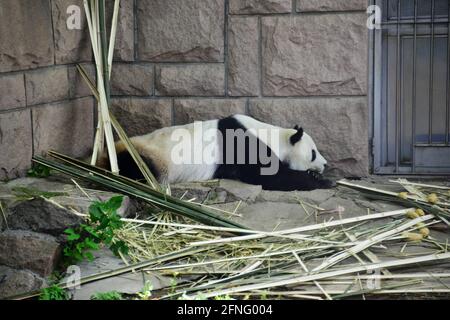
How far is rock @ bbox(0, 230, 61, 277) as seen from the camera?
12.3 ft

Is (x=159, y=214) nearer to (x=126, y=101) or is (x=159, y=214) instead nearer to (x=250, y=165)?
(x=250, y=165)

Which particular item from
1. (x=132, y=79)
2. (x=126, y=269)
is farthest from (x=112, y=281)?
(x=132, y=79)

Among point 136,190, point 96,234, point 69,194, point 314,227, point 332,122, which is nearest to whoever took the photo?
point 96,234

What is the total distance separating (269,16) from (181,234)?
6.59 ft

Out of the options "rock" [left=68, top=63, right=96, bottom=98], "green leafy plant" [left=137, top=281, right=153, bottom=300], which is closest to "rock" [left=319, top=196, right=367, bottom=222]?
"green leafy plant" [left=137, top=281, right=153, bottom=300]

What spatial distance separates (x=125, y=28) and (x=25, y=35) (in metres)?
1.03

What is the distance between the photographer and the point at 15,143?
186 inches

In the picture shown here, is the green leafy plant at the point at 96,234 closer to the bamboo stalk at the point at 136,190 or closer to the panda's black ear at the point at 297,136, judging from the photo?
the bamboo stalk at the point at 136,190

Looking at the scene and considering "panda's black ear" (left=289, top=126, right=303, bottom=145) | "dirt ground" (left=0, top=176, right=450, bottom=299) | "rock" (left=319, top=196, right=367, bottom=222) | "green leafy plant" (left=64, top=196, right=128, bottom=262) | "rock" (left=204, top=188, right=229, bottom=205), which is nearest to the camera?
"green leafy plant" (left=64, top=196, right=128, bottom=262)

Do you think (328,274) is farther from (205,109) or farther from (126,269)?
(205,109)

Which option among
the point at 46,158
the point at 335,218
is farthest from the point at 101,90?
the point at 335,218

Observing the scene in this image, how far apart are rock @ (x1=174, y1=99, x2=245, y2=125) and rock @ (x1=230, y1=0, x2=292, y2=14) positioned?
0.68 metres

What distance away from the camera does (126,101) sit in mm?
5672

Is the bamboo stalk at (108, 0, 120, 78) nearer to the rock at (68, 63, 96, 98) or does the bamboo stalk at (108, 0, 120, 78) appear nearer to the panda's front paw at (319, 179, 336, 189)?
the rock at (68, 63, 96, 98)
